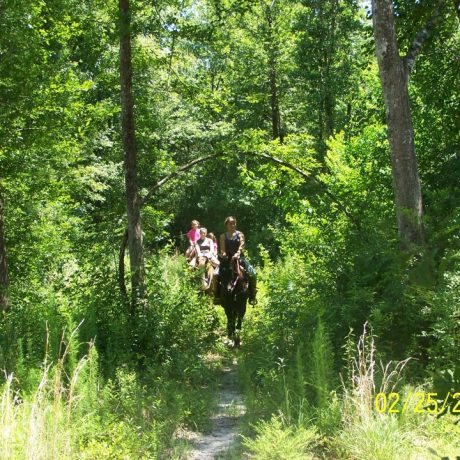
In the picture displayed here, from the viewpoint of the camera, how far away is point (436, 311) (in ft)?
19.3

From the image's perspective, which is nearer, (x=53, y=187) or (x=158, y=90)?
(x=158, y=90)

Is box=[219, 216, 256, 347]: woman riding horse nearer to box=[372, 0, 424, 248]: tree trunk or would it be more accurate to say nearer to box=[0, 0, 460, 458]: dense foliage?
box=[0, 0, 460, 458]: dense foliage

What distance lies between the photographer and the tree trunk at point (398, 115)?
7.39 meters

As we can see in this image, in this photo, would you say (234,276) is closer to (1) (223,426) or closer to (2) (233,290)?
(2) (233,290)

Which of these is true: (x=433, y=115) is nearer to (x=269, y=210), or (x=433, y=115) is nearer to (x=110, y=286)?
(x=110, y=286)

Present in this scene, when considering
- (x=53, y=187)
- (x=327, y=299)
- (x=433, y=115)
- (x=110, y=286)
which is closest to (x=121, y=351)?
(x=110, y=286)

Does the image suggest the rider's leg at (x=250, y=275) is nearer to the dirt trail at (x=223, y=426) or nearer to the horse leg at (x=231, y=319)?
the horse leg at (x=231, y=319)

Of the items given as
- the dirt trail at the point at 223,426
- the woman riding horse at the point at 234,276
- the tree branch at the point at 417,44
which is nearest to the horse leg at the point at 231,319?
the woman riding horse at the point at 234,276

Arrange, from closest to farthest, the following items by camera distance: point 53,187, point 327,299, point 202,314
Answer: point 327,299 → point 202,314 → point 53,187

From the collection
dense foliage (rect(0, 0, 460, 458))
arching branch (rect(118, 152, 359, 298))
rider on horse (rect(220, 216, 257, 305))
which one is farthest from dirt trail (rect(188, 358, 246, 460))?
rider on horse (rect(220, 216, 257, 305))

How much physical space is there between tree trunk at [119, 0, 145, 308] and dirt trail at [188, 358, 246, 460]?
1922 millimetres

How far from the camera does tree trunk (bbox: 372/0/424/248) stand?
24.3 ft

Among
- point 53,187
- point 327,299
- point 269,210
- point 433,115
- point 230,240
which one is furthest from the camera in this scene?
point 269,210

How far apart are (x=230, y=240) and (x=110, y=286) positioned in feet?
8.07
